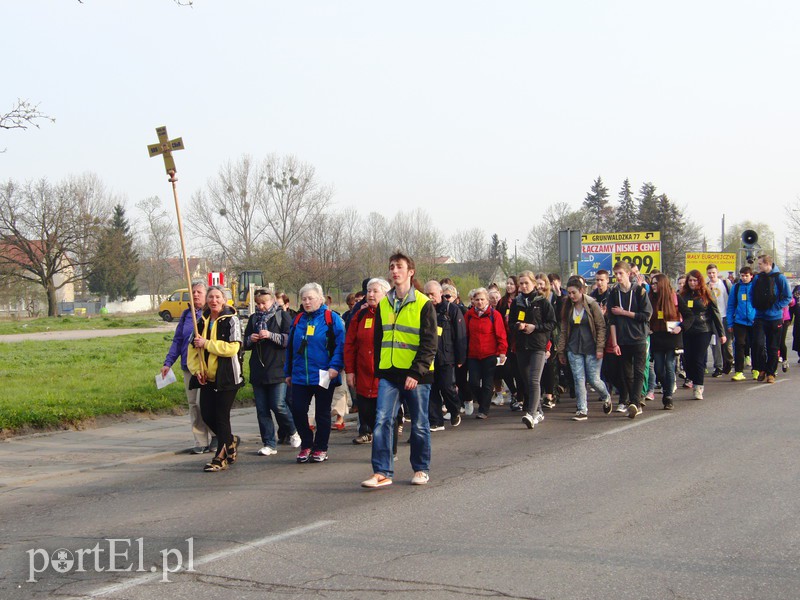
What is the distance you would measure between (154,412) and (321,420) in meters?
4.74

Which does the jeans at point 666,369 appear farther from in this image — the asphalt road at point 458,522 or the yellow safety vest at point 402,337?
the yellow safety vest at point 402,337

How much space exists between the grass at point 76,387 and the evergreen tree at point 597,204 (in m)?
75.0

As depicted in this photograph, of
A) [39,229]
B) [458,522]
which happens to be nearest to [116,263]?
[39,229]

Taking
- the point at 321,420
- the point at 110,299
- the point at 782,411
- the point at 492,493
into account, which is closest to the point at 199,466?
the point at 321,420

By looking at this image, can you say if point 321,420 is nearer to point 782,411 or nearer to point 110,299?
point 782,411

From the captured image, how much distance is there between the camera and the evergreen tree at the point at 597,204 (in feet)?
298

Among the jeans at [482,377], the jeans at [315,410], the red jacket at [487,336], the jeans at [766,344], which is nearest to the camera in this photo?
the jeans at [315,410]

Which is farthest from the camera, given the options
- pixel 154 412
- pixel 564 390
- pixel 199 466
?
pixel 564 390

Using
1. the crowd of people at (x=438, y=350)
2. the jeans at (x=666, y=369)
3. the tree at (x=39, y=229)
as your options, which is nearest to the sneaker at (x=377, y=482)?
the crowd of people at (x=438, y=350)

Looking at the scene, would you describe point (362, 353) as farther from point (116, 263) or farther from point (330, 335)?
point (116, 263)

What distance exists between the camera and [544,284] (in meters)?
11.9

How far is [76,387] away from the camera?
45.1ft

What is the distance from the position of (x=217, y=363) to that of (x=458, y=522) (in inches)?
136

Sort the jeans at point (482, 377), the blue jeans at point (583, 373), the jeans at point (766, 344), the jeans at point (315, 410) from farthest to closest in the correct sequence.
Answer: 1. the jeans at point (766, 344)
2. the jeans at point (482, 377)
3. the blue jeans at point (583, 373)
4. the jeans at point (315, 410)
